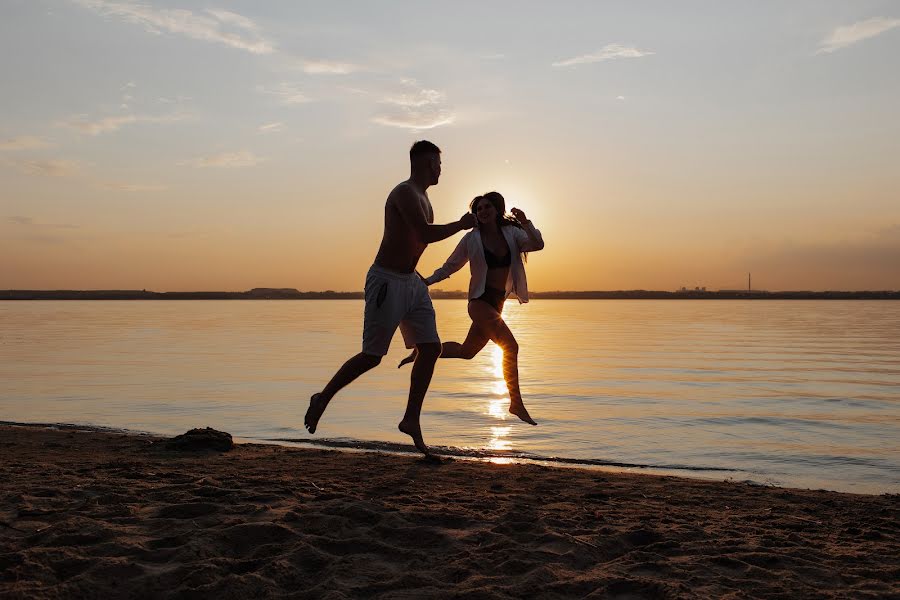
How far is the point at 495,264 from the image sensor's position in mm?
6738

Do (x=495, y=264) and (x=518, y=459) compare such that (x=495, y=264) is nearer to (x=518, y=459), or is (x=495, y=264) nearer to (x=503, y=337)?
(x=503, y=337)

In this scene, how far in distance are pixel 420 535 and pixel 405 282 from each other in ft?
7.67

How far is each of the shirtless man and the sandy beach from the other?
838 millimetres

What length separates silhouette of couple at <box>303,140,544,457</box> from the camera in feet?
18.9

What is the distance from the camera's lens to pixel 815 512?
191 inches

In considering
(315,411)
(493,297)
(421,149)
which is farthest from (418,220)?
(315,411)

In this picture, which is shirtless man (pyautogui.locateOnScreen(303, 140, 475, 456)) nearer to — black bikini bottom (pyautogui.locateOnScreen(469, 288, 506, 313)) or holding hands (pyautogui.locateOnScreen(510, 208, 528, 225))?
black bikini bottom (pyautogui.locateOnScreen(469, 288, 506, 313))

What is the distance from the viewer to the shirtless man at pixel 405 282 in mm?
5762

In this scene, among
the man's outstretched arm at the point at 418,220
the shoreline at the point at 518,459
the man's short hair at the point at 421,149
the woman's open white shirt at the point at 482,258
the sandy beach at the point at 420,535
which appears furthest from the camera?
the woman's open white shirt at the point at 482,258

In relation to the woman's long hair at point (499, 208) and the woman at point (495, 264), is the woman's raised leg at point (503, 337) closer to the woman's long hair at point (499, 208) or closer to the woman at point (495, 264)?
the woman at point (495, 264)

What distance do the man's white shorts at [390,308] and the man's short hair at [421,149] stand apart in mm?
934

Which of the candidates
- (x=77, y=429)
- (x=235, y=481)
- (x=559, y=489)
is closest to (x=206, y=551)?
(x=235, y=481)

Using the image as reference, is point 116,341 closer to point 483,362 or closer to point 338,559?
point 483,362

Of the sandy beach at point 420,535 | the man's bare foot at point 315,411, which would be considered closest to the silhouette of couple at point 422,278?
the man's bare foot at point 315,411
